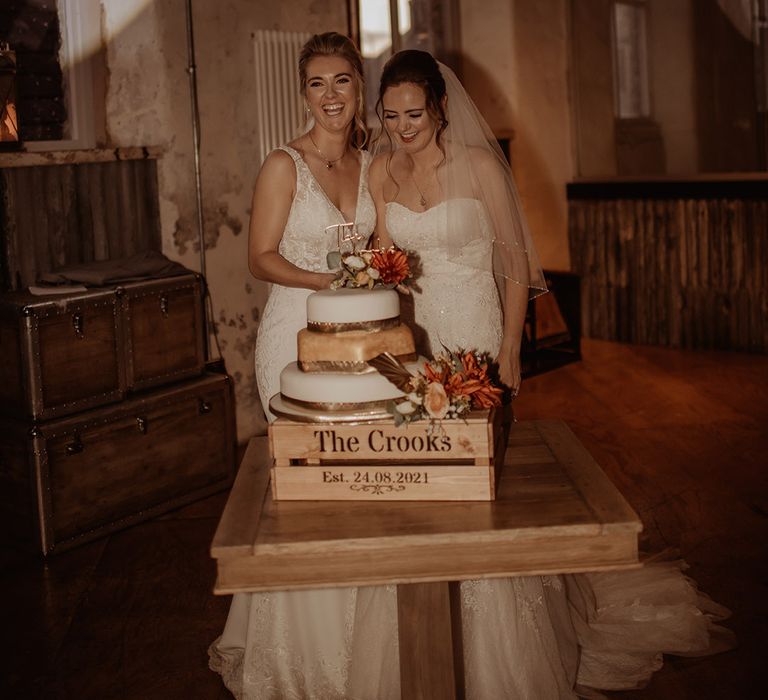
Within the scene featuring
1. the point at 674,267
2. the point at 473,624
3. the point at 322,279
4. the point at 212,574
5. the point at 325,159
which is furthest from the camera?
the point at 674,267

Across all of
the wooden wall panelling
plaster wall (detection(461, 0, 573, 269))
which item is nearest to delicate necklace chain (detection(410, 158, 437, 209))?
the wooden wall panelling

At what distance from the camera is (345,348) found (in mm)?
2182

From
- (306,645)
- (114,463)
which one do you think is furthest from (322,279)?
(114,463)

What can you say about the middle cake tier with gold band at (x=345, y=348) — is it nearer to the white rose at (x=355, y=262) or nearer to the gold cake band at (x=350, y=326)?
the gold cake band at (x=350, y=326)

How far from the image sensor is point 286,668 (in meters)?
2.70

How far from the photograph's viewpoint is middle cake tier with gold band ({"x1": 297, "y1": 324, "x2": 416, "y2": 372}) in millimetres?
2180

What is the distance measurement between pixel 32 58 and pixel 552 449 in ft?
11.3

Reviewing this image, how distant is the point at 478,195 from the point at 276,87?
2824mm

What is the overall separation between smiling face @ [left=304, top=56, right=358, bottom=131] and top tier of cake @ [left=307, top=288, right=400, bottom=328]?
Answer: 3.21ft

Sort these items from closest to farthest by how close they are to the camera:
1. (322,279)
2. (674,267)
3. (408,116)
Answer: (322,279), (408,116), (674,267)

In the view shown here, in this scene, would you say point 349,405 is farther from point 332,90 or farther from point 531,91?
point 531,91

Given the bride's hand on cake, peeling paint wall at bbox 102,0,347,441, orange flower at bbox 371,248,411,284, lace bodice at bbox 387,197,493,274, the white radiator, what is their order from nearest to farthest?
orange flower at bbox 371,248,411,284, the bride's hand on cake, lace bodice at bbox 387,197,493,274, peeling paint wall at bbox 102,0,347,441, the white radiator

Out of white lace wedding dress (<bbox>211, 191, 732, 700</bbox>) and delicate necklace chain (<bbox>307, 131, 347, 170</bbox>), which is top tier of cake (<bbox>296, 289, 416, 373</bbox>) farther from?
delicate necklace chain (<bbox>307, 131, 347, 170</bbox>)

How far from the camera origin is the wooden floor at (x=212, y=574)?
2.94 metres
